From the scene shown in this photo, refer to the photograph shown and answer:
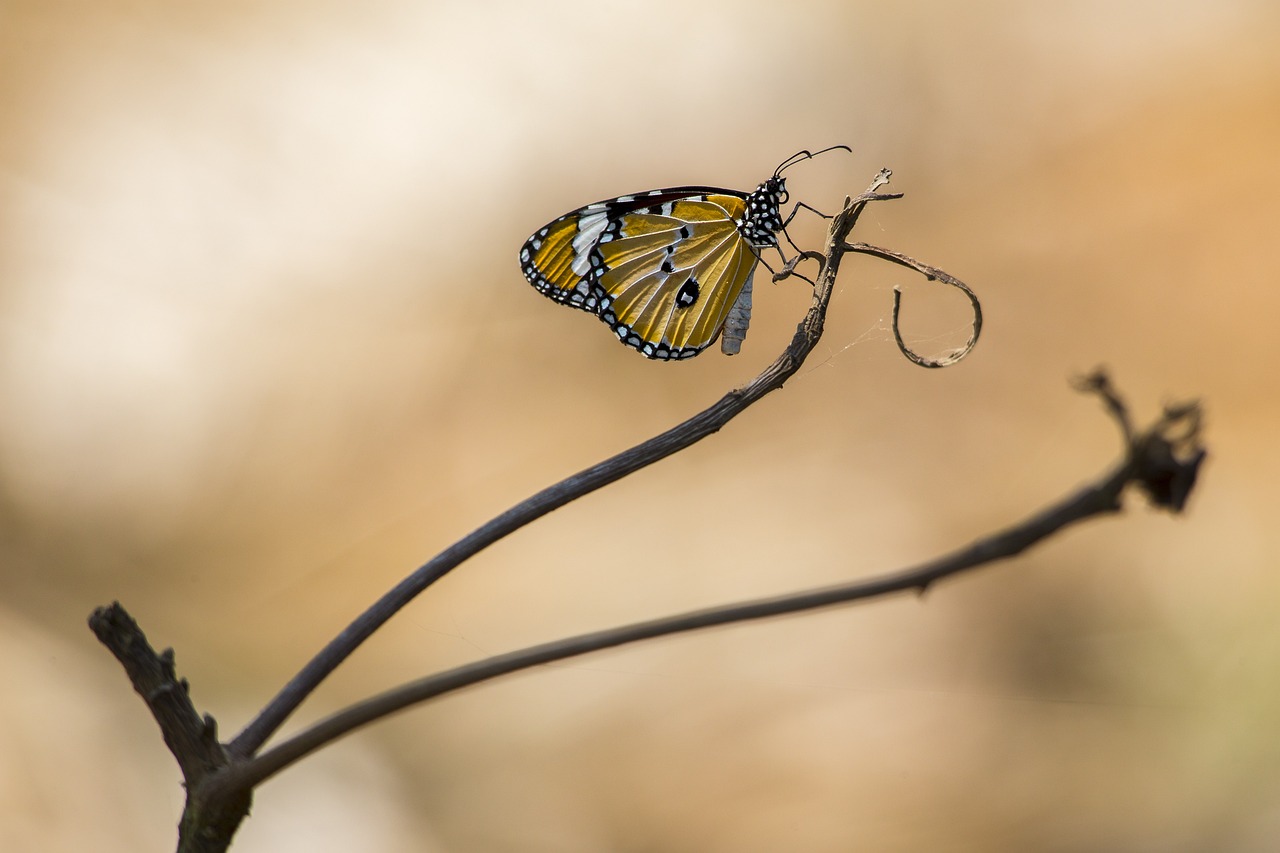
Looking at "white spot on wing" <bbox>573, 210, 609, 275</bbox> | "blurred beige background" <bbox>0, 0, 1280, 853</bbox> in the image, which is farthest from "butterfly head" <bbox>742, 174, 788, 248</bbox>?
"blurred beige background" <bbox>0, 0, 1280, 853</bbox>

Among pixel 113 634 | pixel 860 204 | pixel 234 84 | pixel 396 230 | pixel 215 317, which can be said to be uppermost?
pixel 234 84

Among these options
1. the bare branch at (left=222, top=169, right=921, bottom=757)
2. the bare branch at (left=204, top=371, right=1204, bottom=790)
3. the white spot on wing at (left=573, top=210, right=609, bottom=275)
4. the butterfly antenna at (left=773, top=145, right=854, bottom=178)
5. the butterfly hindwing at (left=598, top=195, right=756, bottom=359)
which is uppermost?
the butterfly antenna at (left=773, top=145, right=854, bottom=178)

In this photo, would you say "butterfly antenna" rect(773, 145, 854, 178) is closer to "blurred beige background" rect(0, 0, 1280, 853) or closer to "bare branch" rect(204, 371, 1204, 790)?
"blurred beige background" rect(0, 0, 1280, 853)

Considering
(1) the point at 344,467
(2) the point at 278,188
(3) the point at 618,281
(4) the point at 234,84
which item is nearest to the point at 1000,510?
(3) the point at 618,281

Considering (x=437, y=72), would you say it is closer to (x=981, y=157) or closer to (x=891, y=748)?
(x=981, y=157)

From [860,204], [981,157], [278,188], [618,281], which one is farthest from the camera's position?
[278,188]

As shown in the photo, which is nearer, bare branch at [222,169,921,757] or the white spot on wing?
bare branch at [222,169,921,757]

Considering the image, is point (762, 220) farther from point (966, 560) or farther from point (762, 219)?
point (966, 560)
